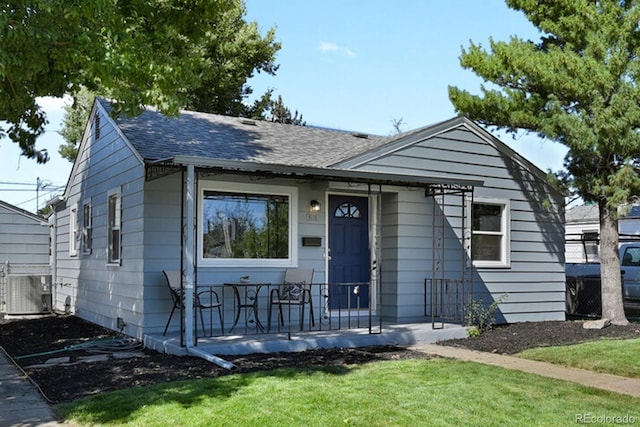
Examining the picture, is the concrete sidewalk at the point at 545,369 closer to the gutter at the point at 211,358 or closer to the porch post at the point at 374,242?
the porch post at the point at 374,242

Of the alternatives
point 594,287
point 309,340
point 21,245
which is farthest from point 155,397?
point 21,245

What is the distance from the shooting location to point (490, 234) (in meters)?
12.0

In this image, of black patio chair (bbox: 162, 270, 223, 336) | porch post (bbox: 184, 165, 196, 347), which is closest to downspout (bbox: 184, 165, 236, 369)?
porch post (bbox: 184, 165, 196, 347)

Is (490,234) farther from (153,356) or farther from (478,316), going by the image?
(153,356)

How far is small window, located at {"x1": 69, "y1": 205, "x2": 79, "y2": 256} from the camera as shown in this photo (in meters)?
14.1

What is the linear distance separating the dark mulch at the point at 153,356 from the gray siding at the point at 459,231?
2.77 feet

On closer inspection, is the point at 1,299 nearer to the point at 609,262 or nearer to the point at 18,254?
the point at 18,254

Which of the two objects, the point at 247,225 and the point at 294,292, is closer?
the point at 294,292

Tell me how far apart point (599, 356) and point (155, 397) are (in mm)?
5579

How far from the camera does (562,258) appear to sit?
1302 centimetres

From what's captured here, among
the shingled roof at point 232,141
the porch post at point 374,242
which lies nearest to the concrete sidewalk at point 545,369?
the porch post at point 374,242

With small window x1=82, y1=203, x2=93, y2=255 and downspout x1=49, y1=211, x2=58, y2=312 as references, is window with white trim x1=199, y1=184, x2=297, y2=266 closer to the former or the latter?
small window x1=82, y1=203, x2=93, y2=255

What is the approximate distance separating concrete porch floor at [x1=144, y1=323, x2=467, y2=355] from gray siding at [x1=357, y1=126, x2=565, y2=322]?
1.10 metres

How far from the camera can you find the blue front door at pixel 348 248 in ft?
35.8
